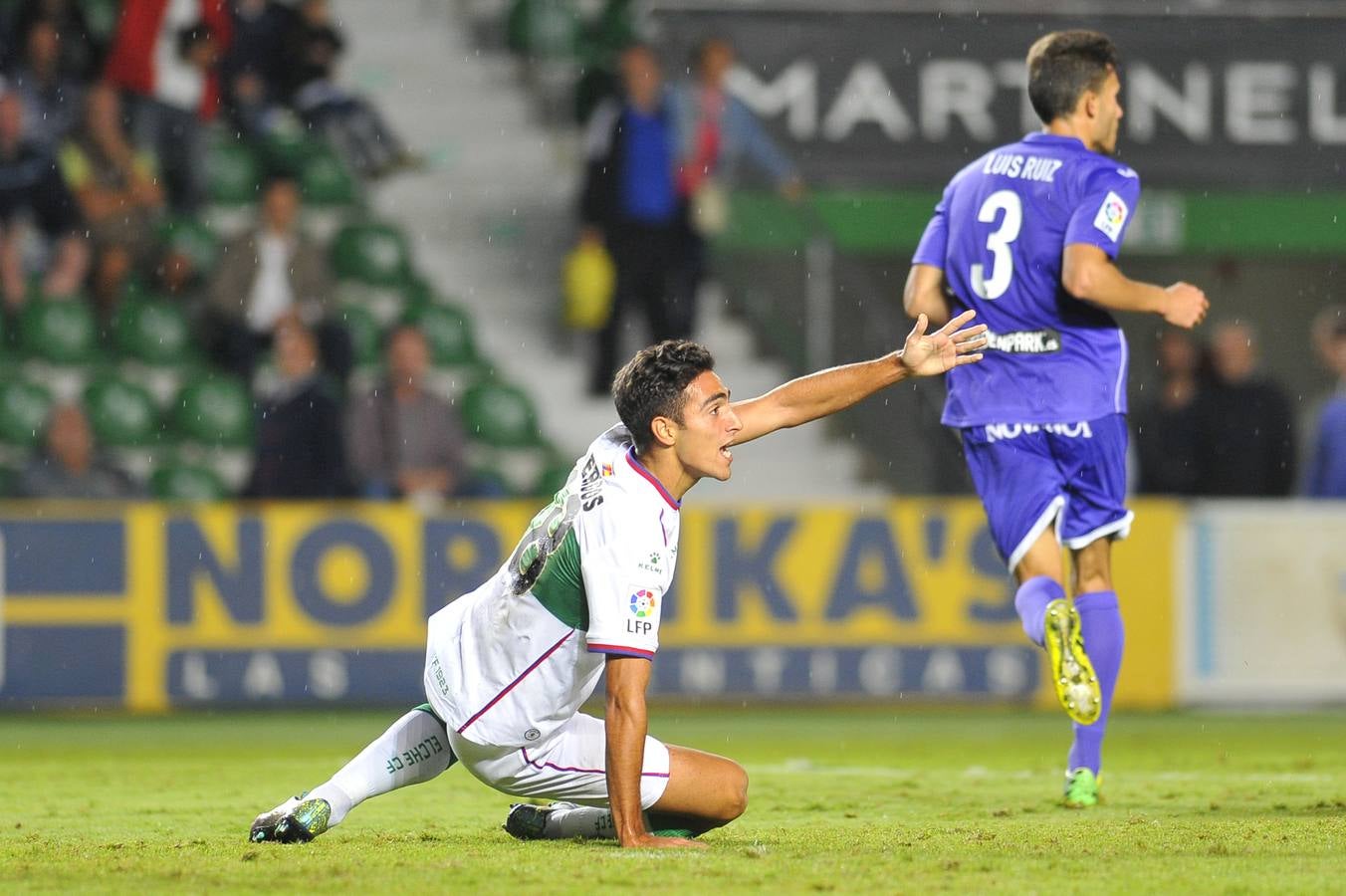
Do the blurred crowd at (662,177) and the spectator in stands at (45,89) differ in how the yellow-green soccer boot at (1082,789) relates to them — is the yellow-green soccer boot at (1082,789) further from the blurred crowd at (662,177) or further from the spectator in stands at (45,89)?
the spectator in stands at (45,89)

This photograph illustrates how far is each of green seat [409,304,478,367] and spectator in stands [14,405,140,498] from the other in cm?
267

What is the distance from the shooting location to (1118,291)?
6012 mm

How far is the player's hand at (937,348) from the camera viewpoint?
519cm

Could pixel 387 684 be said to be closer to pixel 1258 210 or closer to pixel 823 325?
pixel 823 325

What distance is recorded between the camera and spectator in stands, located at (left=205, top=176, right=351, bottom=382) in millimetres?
12367

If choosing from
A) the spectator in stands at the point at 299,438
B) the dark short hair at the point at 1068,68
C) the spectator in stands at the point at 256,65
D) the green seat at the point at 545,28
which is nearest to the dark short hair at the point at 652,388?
the dark short hair at the point at 1068,68

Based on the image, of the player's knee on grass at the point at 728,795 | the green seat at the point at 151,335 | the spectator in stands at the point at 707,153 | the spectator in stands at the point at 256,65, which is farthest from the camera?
the spectator in stands at the point at 256,65

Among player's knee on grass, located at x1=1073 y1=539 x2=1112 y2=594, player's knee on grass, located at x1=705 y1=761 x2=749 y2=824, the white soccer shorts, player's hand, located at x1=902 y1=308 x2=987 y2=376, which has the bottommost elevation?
player's knee on grass, located at x1=705 y1=761 x2=749 y2=824

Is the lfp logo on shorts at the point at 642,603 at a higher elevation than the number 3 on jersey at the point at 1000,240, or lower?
lower

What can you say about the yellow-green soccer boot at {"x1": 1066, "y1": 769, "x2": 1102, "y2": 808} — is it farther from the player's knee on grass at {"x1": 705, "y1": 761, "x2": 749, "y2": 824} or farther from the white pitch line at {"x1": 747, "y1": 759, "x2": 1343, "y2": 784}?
the player's knee on grass at {"x1": 705, "y1": 761, "x2": 749, "y2": 824}

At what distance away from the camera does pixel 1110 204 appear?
6156mm

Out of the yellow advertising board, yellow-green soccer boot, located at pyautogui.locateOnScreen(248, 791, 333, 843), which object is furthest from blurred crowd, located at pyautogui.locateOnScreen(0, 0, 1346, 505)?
yellow-green soccer boot, located at pyautogui.locateOnScreen(248, 791, 333, 843)

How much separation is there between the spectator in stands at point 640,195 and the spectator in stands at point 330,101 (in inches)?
83.1

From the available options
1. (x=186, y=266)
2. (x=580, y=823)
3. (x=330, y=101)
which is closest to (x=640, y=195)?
(x=330, y=101)
